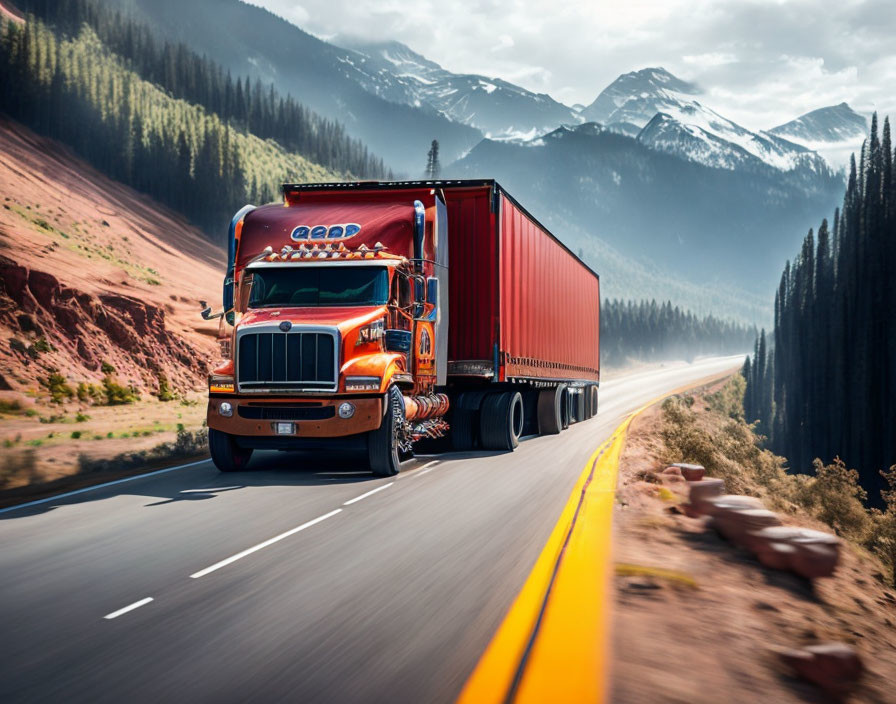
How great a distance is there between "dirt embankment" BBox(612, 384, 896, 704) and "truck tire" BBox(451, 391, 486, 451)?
760 centimetres

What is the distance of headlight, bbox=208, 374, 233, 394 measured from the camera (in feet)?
35.9

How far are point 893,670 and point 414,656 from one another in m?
2.53

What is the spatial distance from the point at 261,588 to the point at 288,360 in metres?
5.59

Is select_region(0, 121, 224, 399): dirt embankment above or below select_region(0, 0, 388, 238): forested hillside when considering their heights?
below

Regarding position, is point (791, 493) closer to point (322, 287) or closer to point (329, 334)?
point (322, 287)

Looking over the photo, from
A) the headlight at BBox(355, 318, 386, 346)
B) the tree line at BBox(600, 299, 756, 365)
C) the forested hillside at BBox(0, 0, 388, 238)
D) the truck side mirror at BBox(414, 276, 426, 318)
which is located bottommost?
the headlight at BBox(355, 318, 386, 346)

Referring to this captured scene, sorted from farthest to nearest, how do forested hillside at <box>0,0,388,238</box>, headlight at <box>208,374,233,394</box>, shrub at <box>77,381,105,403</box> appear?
forested hillside at <box>0,0,388,238</box> → shrub at <box>77,381,105,403</box> → headlight at <box>208,374,233,394</box>

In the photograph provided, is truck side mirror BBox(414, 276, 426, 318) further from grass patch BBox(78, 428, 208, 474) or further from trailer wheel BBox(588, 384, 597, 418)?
trailer wheel BBox(588, 384, 597, 418)

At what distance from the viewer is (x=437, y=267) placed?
44.4ft

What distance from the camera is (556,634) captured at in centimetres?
439

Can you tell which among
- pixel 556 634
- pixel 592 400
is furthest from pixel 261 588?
pixel 592 400

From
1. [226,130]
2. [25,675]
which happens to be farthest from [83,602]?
[226,130]

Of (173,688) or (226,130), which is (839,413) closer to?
(173,688)

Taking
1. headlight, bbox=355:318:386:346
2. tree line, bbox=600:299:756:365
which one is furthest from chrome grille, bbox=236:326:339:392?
tree line, bbox=600:299:756:365
